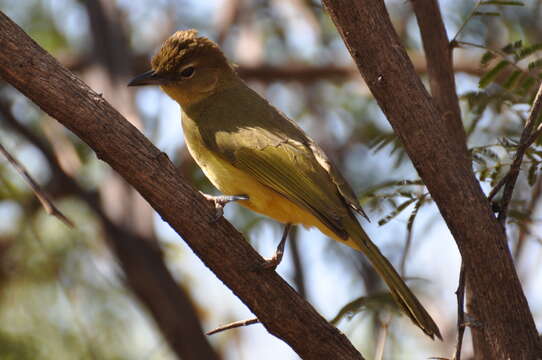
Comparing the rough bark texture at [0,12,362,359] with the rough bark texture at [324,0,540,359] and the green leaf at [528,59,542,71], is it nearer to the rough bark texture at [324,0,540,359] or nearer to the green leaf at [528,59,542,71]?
the rough bark texture at [324,0,540,359]

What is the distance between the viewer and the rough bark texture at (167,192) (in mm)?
2859

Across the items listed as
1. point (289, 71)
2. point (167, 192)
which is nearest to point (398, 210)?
point (167, 192)

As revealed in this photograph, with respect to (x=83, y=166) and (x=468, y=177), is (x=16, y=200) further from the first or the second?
(x=468, y=177)

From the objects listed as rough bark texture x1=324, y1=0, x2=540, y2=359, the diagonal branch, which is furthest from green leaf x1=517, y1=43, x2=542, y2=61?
rough bark texture x1=324, y1=0, x2=540, y2=359

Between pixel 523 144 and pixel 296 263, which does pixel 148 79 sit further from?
pixel 296 263

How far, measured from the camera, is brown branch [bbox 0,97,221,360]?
19.0 feet

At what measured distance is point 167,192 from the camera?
3012mm

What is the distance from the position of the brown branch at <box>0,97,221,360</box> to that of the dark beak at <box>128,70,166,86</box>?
5.88 feet

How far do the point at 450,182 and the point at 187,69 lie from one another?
2.16 metres

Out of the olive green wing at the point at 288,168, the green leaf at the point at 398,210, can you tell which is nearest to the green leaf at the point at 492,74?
the green leaf at the point at 398,210

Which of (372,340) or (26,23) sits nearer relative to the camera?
(372,340)

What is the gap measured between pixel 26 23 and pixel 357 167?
3218 mm

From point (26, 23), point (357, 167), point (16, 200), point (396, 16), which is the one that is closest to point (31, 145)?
point (16, 200)

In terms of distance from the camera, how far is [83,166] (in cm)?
699
